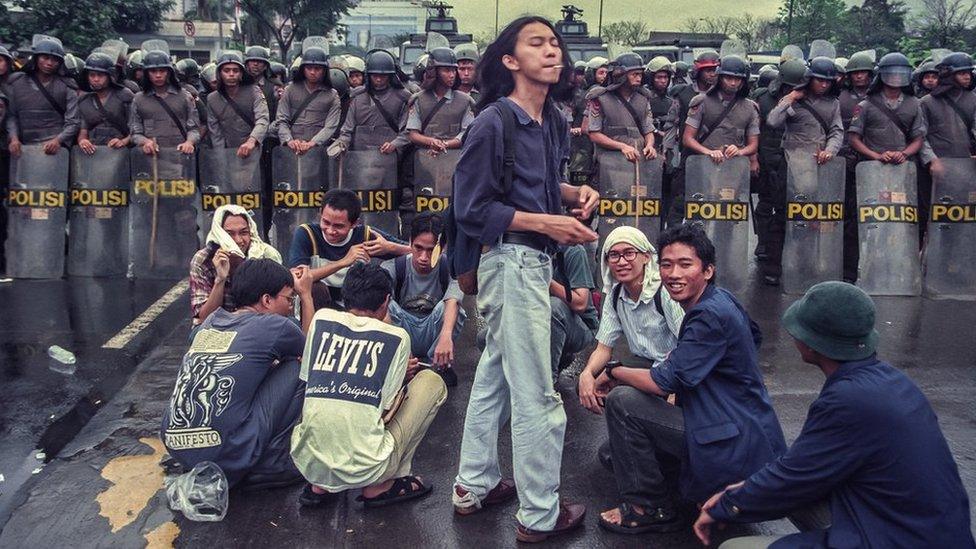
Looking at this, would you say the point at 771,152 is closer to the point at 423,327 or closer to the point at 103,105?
the point at 423,327

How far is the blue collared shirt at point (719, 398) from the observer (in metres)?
3.55

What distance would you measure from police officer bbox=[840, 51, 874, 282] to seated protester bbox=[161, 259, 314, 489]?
20.0 ft

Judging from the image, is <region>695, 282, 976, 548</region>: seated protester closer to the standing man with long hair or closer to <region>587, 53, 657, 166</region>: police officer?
the standing man with long hair

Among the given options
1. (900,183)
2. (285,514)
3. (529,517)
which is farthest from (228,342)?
(900,183)

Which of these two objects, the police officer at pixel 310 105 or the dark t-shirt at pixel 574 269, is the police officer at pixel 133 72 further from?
the dark t-shirt at pixel 574 269

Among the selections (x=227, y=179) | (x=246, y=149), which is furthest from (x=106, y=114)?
(x=246, y=149)

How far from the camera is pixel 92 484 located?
4.32 m

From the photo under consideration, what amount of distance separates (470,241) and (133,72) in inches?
353

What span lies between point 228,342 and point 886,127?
21.4ft

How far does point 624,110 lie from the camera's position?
9.04 metres

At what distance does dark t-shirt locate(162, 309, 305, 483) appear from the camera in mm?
4023

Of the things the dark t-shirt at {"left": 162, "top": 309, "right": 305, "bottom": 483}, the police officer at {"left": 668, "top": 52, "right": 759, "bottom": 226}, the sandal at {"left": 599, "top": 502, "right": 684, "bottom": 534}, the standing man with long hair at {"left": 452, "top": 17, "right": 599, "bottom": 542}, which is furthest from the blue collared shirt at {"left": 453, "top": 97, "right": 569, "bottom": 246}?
the police officer at {"left": 668, "top": 52, "right": 759, "bottom": 226}

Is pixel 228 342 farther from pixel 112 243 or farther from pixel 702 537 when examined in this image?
pixel 112 243

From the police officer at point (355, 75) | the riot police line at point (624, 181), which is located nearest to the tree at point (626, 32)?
the police officer at point (355, 75)
